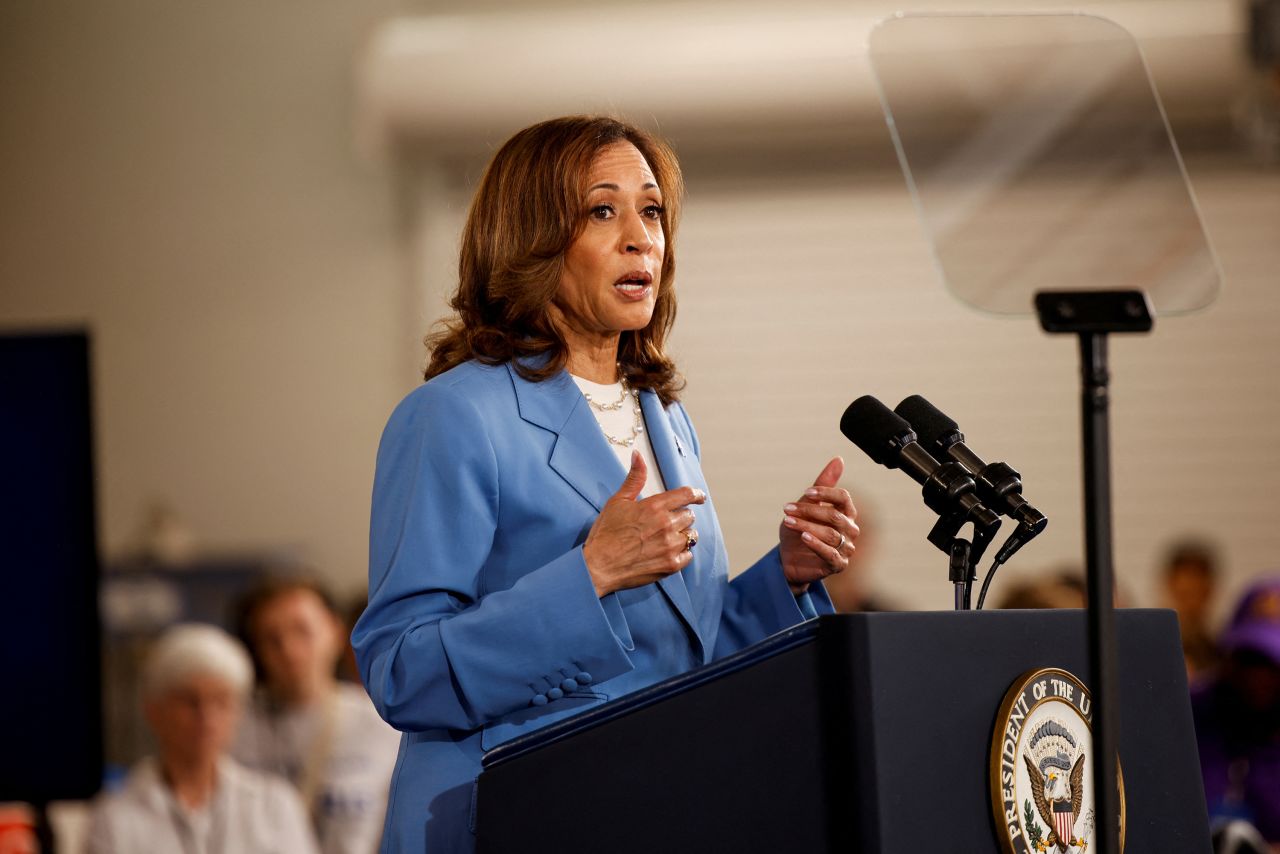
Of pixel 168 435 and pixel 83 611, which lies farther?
pixel 168 435

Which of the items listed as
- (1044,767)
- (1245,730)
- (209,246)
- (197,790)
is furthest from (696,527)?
(209,246)

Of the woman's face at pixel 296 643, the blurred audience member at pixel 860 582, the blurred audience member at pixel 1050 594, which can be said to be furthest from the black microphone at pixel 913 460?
the blurred audience member at pixel 860 582

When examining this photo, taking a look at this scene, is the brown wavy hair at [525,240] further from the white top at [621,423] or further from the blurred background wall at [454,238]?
the blurred background wall at [454,238]

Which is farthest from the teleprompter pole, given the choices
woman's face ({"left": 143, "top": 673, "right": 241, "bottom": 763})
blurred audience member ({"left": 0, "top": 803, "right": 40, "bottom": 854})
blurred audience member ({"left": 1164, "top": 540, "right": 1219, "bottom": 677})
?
blurred audience member ({"left": 1164, "top": 540, "right": 1219, "bottom": 677})

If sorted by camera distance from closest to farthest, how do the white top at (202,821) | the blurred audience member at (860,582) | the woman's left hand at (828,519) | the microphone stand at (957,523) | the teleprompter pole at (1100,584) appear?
the teleprompter pole at (1100,584) → the microphone stand at (957,523) → the woman's left hand at (828,519) → the white top at (202,821) → the blurred audience member at (860,582)

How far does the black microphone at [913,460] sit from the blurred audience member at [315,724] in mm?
2808

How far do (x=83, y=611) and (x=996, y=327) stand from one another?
5.12 meters

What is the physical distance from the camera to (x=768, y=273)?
665 cm

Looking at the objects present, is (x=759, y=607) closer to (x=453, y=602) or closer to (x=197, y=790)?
(x=453, y=602)

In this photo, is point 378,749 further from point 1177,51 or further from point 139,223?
point 1177,51

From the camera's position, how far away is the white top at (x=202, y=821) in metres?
3.75

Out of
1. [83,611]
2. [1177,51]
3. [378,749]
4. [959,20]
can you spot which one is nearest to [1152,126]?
[959,20]

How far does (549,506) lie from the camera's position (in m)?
1.47

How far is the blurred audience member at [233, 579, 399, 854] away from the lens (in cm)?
408
